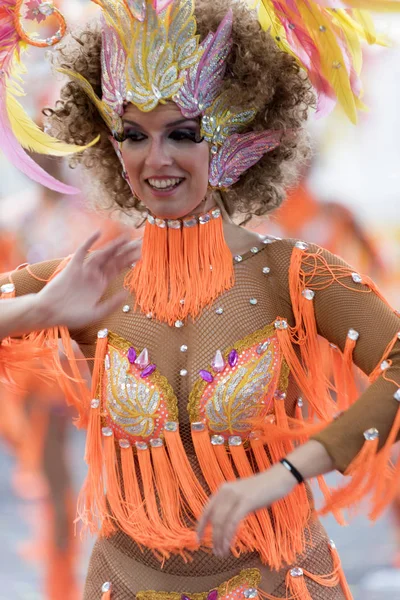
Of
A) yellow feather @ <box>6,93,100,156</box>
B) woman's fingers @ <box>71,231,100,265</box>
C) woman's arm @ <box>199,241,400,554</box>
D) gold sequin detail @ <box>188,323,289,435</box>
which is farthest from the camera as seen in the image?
yellow feather @ <box>6,93,100,156</box>

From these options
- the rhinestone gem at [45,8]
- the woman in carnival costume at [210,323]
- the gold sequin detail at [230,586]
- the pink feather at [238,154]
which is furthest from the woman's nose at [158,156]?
the gold sequin detail at [230,586]

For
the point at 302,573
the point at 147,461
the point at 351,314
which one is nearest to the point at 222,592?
the point at 302,573

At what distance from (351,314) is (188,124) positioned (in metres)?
0.46

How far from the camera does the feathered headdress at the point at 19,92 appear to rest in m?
2.00

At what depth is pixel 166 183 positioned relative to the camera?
1932 millimetres

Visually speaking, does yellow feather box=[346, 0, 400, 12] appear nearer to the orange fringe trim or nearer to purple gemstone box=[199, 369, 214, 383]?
the orange fringe trim

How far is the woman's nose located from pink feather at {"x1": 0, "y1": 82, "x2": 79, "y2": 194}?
0.24 meters

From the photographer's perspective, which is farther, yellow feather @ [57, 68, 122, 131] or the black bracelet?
yellow feather @ [57, 68, 122, 131]

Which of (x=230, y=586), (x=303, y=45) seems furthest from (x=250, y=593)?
(x=303, y=45)

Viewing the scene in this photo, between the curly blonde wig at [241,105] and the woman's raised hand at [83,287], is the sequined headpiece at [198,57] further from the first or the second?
the woman's raised hand at [83,287]

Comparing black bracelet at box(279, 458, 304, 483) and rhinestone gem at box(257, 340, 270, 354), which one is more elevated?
rhinestone gem at box(257, 340, 270, 354)

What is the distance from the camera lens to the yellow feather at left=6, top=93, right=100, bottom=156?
2086 mm

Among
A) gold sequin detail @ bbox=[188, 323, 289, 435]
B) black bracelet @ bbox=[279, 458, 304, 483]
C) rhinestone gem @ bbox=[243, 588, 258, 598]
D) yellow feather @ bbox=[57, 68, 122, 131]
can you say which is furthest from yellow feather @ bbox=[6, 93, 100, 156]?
rhinestone gem @ bbox=[243, 588, 258, 598]

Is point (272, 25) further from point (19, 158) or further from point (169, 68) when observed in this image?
point (19, 158)
